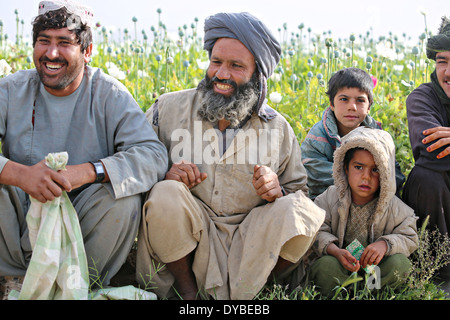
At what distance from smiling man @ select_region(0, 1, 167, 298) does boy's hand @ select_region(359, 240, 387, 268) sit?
4.10 ft

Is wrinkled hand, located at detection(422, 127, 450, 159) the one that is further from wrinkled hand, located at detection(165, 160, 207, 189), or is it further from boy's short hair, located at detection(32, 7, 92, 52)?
boy's short hair, located at detection(32, 7, 92, 52)

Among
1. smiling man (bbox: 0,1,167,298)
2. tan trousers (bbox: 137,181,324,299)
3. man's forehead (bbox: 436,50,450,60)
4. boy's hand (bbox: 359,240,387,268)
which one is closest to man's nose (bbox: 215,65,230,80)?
smiling man (bbox: 0,1,167,298)

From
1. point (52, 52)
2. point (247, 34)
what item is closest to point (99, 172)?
point (52, 52)

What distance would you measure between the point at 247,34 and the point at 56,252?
165cm

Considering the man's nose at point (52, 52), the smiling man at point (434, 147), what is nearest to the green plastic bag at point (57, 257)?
the man's nose at point (52, 52)

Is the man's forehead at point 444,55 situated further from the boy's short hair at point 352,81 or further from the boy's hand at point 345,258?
the boy's hand at point 345,258

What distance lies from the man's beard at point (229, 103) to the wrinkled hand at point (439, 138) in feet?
3.55

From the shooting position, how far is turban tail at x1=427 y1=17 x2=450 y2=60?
3639mm

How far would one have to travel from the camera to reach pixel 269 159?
134 inches

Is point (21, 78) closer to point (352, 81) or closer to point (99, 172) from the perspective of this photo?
point (99, 172)

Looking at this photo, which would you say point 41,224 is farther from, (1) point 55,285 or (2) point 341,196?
(2) point 341,196

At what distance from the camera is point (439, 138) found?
344 centimetres

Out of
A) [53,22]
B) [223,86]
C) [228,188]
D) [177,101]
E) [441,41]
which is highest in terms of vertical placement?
[53,22]

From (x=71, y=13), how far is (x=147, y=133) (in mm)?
799
